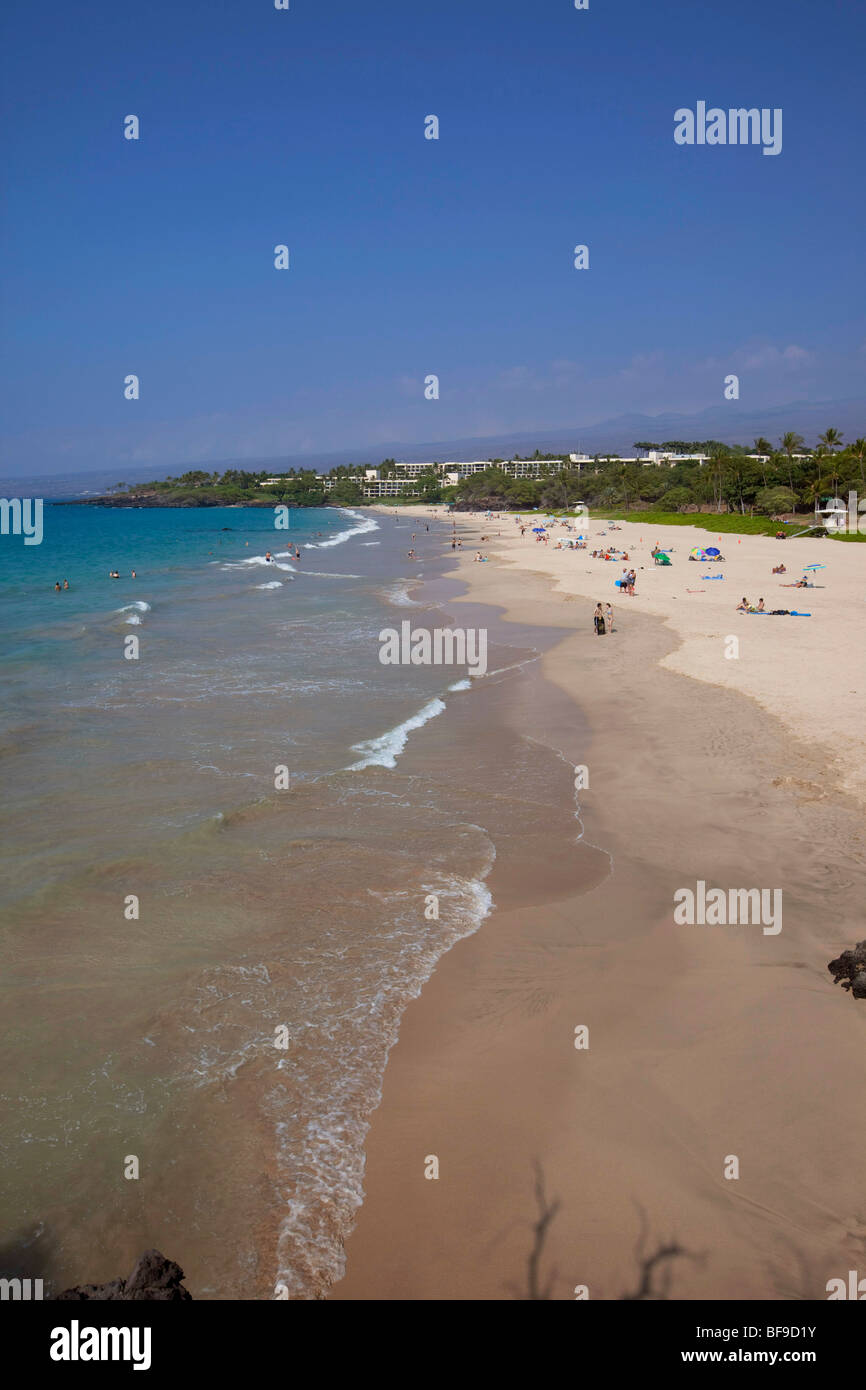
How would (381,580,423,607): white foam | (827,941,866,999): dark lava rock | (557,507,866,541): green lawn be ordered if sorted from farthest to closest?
(557,507,866,541): green lawn, (381,580,423,607): white foam, (827,941,866,999): dark lava rock

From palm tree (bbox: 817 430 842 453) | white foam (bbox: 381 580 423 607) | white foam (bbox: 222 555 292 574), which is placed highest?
palm tree (bbox: 817 430 842 453)

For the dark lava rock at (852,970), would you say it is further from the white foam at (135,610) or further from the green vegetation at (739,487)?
the green vegetation at (739,487)

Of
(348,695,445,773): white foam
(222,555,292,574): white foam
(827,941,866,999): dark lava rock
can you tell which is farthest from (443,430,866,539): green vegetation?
(827,941,866,999): dark lava rock

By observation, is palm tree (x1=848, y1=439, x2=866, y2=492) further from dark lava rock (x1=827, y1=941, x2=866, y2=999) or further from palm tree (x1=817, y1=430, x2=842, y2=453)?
dark lava rock (x1=827, y1=941, x2=866, y2=999)

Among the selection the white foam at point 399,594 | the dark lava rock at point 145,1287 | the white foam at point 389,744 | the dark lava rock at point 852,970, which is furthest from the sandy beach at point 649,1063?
the white foam at point 399,594

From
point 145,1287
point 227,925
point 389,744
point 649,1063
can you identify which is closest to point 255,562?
point 389,744

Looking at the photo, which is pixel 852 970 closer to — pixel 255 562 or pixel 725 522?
pixel 255 562

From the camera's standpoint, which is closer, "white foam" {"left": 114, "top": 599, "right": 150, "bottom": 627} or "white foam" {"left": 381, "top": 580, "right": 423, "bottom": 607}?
"white foam" {"left": 114, "top": 599, "right": 150, "bottom": 627}

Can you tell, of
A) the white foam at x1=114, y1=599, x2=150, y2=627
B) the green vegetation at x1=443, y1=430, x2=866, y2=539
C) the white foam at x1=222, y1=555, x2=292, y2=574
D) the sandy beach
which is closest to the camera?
the sandy beach
